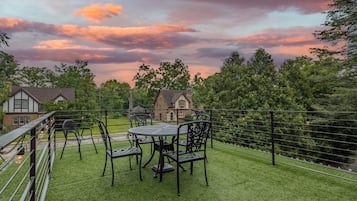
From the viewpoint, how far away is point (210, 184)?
2.94m

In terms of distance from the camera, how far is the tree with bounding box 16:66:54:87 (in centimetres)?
2572

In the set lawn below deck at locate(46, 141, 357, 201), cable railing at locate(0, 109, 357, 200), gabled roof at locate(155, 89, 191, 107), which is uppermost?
gabled roof at locate(155, 89, 191, 107)

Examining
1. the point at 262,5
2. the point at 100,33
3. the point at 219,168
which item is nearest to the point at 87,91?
Result: the point at 100,33

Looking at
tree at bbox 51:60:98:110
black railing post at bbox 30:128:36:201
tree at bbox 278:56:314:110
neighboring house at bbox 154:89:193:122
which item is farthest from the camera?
tree at bbox 51:60:98:110

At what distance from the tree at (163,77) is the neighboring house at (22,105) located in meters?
10.2

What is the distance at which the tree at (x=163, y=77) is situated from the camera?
1107 inches


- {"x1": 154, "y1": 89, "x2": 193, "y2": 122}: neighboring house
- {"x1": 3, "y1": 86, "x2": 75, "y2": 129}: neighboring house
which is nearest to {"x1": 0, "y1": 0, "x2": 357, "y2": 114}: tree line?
{"x1": 154, "y1": 89, "x2": 193, "y2": 122}: neighboring house

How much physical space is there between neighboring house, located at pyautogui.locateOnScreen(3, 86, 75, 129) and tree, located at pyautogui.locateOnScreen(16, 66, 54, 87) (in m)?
6.99

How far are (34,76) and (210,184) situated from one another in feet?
102

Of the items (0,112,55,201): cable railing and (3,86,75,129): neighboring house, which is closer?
(0,112,55,201): cable railing

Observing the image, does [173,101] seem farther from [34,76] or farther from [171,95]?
[34,76]

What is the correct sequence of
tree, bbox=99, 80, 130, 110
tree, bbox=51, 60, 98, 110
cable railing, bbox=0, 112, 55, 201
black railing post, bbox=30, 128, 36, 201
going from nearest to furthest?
cable railing, bbox=0, 112, 55, 201
black railing post, bbox=30, 128, 36, 201
tree, bbox=51, 60, 98, 110
tree, bbox=99, 80, 130, 110

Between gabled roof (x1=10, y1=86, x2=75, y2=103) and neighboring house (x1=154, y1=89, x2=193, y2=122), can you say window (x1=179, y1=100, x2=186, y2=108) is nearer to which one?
neighboring house (x1=154, y1=89, x2=193, y2=122)

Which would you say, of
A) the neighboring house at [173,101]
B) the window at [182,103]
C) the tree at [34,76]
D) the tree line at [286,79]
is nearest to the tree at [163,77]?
the neighboring house at [173,101]
